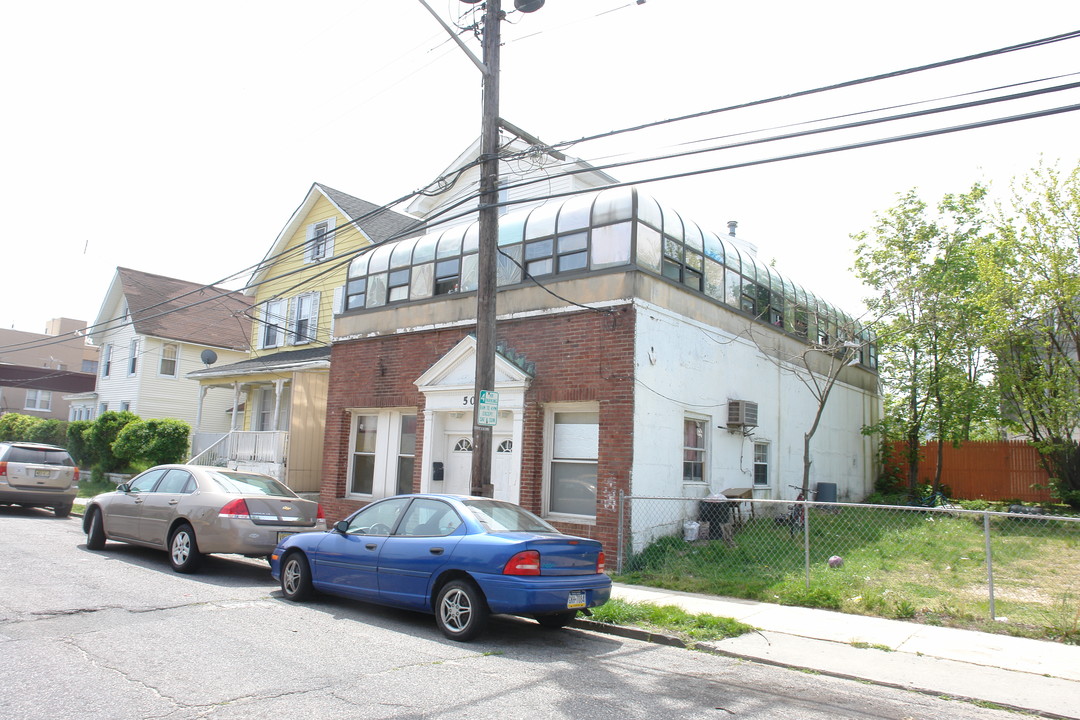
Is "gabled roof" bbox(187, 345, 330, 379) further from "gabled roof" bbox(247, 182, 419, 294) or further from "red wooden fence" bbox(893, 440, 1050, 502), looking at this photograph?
"red wooden fence" bbox(893, 440, 1050, 502)

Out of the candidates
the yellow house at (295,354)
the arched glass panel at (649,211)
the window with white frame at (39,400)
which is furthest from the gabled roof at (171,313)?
the arched glass panel at (649,211)

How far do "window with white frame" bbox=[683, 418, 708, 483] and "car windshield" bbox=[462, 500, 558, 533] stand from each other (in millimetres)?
5612

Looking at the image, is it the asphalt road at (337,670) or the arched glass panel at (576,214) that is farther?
the arched glass panel at (576,214)

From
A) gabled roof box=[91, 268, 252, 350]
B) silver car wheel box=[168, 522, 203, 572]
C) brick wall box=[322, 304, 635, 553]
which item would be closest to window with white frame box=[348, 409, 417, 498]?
brick wall box=[322, 304, 635, 553]

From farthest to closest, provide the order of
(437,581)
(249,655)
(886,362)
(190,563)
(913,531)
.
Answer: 1. (886,362)
2. (913,531)
3. (190,563)
4. (437,581)
5. (249,655)

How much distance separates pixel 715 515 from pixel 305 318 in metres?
15.6

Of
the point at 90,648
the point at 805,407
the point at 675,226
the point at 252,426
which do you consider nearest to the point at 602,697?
the point at 90,648

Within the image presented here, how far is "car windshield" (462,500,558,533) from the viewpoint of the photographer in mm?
7516

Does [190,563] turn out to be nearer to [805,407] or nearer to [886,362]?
[805,407]

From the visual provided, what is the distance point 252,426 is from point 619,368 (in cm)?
1650

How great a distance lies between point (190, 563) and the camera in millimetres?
9906

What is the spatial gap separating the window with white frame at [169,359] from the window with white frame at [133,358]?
1049 millimetres

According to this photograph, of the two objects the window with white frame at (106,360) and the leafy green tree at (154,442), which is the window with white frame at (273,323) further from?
the window with white frame at (106,360)

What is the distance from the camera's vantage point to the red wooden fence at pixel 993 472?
68.2 ft
